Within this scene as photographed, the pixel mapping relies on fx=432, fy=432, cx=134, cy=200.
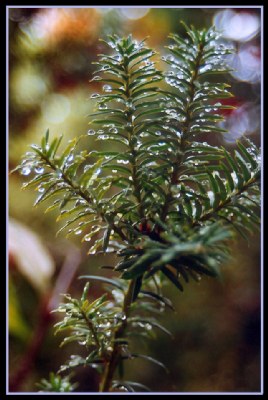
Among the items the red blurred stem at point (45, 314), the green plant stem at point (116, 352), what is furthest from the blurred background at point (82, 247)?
the green plant stem at point (116, 352)

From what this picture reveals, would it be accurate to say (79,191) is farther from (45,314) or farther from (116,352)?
(45,314)

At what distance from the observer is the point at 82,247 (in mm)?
887

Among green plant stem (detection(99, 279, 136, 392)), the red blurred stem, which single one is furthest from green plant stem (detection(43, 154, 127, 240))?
the red blurred stem

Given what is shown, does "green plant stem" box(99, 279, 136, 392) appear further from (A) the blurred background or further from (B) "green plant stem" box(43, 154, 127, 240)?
(A) the blurred background

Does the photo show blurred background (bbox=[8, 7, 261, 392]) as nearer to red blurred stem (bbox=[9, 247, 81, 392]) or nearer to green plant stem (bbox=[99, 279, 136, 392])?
red blurred stem (bbox=[9, 247, 81, 392])

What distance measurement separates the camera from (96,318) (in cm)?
37

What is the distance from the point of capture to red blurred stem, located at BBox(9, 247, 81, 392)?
702 mm

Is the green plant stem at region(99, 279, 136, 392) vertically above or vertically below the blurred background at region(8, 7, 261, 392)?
below

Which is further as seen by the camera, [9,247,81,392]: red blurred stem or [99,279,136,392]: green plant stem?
[9,247,81,392]: red blurred stem

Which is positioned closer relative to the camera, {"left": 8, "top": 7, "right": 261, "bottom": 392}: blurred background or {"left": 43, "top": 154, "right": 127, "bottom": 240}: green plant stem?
{"left": 43, "top": 154, "right": 127, "bottom": 240}: green plant stem

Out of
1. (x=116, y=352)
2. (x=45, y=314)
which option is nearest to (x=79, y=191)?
(x=116, y=352)

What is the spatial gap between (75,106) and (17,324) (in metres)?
0.42

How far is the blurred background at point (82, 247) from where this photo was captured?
2.51 feet
